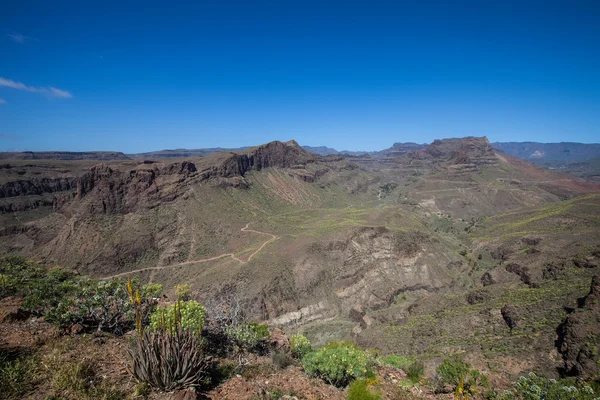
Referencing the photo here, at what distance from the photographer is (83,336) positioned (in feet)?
40.4

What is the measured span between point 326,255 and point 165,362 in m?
54.2

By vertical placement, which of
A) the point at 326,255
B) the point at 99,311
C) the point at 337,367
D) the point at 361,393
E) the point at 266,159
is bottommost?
the point at 326,255

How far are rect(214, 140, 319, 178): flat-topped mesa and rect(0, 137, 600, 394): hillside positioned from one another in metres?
1.60

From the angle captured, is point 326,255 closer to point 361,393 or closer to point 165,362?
point 361,393

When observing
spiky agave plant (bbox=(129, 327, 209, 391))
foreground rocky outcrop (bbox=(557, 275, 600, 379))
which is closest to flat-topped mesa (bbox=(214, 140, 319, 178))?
foreground rocky outcrop (bbox=(557, 275, 600, 379))

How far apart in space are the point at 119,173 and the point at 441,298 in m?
77.2

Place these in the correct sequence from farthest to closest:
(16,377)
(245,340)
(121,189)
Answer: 1. (121,189)
2. (245,340)
3. (16,377)

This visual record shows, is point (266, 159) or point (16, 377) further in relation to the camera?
point (266, 159)

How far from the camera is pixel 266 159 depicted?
133125 mm

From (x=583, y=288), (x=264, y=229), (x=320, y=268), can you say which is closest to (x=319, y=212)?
(x=264, y=229)

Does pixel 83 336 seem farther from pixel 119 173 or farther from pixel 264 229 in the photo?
pixel 119 173

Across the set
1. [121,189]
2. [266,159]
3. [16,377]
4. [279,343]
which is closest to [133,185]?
[121,189]

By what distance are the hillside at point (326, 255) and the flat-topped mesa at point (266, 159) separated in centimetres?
160

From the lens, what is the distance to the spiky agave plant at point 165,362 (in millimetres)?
8367
